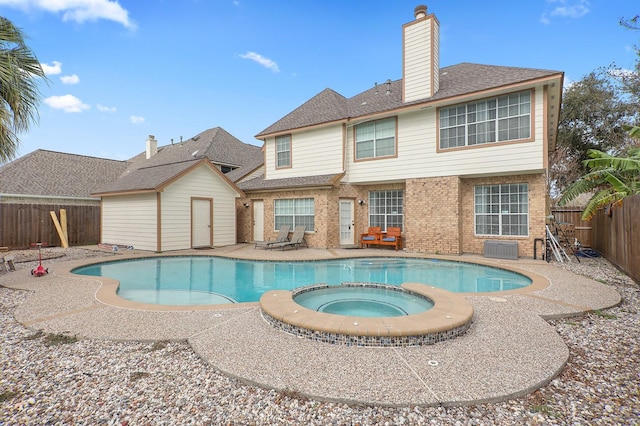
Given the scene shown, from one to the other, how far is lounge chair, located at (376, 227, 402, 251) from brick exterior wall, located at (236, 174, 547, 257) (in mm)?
349

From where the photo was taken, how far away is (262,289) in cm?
818

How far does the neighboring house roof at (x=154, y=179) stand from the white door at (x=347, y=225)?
229 inches

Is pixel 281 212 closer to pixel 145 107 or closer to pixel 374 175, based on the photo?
pixel 374 175

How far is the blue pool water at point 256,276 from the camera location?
787cm

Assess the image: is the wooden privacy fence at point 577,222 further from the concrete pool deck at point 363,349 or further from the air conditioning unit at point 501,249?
the concrete pool deck at point 363,349

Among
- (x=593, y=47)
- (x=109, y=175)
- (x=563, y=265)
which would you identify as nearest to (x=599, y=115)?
(x=593, y=47)

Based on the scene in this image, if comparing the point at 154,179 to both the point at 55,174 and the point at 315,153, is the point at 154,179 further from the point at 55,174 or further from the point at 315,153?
the point at 55,174

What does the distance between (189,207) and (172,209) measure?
0.82 meters

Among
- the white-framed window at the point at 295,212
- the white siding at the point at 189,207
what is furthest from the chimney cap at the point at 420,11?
the white siding at the point at 189,207

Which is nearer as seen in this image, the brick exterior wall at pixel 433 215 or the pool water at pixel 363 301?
the pool water at pixel 363 301

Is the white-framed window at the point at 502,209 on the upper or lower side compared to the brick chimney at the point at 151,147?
lower

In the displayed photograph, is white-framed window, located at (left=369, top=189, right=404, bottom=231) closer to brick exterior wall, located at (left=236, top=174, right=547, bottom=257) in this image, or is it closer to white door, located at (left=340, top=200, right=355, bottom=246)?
brick exterior wall, located at (left=236, top=174, right=547, bottom=257)

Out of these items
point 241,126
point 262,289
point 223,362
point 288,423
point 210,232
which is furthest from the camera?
point 241,126

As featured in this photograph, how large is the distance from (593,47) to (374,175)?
1670cm
